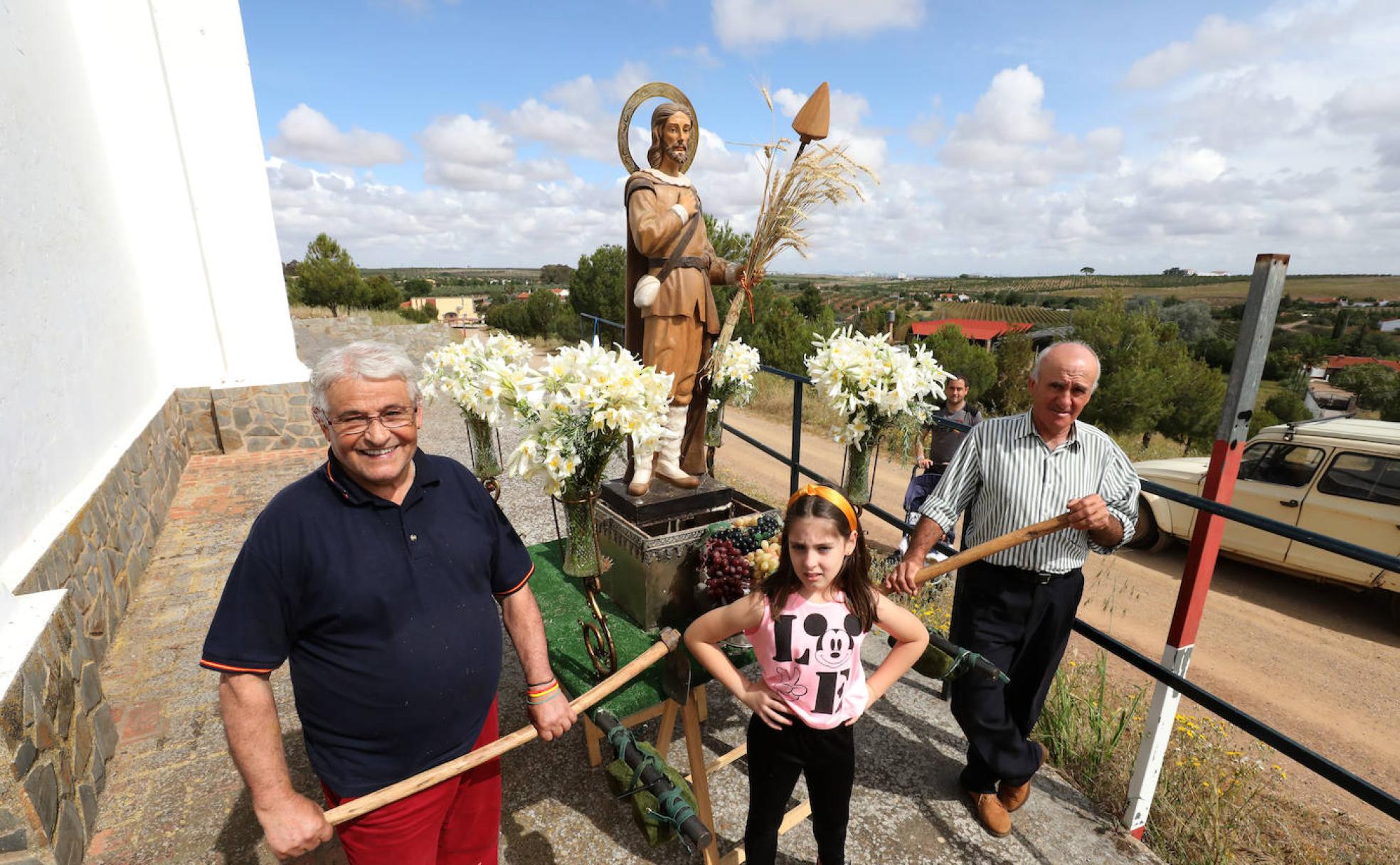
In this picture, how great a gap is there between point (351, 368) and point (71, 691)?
248 cm

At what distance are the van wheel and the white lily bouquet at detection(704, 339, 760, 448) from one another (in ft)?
27.1

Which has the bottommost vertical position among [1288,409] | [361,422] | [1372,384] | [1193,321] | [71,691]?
[1288,409]

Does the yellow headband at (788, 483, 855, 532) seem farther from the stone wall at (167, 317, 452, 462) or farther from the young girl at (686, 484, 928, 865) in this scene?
the stone wall at (167, 317, 452, 462)

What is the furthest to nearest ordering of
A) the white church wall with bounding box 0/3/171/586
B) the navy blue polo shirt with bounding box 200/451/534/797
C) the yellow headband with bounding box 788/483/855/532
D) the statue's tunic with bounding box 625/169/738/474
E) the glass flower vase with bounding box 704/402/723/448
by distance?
the glass flower vase with bounding box 704/402/723/448
the statue's tunic with bounding box 625/169/738/474
the white church wall with bounding box 0/3/171/586
the yellow headband with bounding box 788/483/855/532
the navy blue polo shirt with bounding box 200/451/534/797

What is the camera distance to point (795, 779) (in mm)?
1954

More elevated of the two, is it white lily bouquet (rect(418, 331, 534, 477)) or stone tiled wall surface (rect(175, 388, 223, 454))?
white lily bouquet (rect(418, 331, 534, 477))

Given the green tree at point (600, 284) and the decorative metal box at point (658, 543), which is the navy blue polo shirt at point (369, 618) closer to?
the decorative metal box at point (658, 543)

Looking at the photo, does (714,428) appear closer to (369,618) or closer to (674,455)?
(674,455)

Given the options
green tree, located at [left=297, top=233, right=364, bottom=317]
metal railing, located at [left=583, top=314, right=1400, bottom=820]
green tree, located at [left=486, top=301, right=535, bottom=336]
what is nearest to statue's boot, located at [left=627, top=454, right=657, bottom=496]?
metal railing, located at [left=583, top=314, right=1400, bottom=820]

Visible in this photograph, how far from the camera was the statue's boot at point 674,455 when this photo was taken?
11.5 ft

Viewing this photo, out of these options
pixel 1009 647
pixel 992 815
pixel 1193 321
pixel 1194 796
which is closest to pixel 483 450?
pixel 1009 647

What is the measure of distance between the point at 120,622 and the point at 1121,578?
1091 cm

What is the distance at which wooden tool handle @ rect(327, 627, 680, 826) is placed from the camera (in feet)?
4.87

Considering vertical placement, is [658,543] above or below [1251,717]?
above
